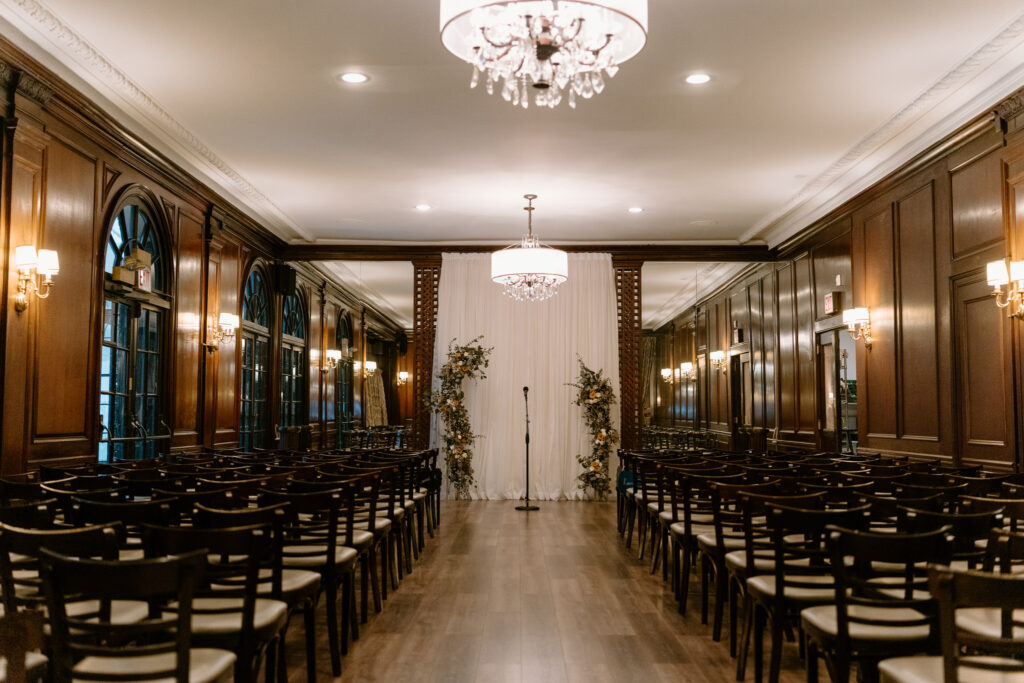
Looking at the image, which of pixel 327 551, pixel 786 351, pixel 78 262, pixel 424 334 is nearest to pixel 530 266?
pixel 424 334

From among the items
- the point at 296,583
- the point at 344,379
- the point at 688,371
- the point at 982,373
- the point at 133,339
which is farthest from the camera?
the point at 688,371

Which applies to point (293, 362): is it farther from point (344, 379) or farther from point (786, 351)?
point (786, 351)

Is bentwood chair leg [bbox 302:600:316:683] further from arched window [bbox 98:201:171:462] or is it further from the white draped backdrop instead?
the white draped backdrop

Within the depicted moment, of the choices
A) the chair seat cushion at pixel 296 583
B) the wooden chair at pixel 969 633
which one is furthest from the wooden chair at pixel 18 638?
the wooden chair at pixel 969 633

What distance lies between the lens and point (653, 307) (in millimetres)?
22859

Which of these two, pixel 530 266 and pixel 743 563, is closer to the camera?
pixel 743 563

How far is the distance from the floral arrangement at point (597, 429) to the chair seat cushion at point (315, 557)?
27.2 feet

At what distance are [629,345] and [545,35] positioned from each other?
934 centimetres

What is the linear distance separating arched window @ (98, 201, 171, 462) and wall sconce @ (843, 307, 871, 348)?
24.0ft

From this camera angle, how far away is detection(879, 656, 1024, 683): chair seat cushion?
2.70m

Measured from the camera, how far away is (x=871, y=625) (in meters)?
3.14

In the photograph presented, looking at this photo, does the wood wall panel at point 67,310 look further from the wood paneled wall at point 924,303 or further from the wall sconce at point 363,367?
the wall sconce at point 363,367

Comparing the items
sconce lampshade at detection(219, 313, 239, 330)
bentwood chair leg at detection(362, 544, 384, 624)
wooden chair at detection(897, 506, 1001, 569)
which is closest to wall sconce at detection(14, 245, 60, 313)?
bentwood chair leg at detection(362, 544, 384, 624)

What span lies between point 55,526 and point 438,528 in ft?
18.7
